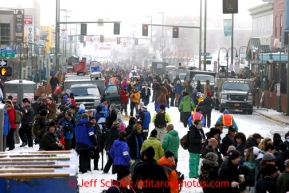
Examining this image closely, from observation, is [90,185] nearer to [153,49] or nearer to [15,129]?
[15,129]

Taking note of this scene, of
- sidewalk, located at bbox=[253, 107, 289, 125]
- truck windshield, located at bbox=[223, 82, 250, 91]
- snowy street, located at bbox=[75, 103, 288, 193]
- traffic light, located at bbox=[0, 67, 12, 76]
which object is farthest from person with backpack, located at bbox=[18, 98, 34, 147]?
truck windshield, located at bbox=[223, 82, 250, 91]

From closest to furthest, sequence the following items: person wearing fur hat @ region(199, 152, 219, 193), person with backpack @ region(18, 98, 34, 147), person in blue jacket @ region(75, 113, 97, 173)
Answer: person wearing fur hat @ region(199, 152, 219, 193)
person in blue jacket @ region(75, 113, 97, 173)
person with backpack @ region(18, 98, 34, 147)

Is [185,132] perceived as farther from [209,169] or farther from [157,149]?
[209,169]

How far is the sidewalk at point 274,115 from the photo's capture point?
3647 cm

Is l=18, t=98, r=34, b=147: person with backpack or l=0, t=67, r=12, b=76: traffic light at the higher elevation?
l=0, t=67, r=12, b=76: traffic light

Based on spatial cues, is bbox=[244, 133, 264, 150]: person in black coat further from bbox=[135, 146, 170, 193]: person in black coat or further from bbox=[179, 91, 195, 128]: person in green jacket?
bbox=[179, 91, 195, 128]: person in green jacket

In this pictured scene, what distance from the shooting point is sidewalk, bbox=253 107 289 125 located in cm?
3647

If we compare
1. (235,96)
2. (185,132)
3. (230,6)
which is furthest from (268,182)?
(235,96)

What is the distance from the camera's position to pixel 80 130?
18.5 metres

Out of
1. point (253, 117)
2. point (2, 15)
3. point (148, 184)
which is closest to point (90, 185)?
point (148, 184)

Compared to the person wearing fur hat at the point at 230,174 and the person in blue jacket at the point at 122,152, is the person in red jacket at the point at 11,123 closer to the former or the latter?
the person in blue jacket at the point at 122,152

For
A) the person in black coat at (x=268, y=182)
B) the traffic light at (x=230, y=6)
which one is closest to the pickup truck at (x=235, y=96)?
the traffic light at (x=230, y=6)

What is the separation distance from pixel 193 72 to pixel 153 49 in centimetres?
12911

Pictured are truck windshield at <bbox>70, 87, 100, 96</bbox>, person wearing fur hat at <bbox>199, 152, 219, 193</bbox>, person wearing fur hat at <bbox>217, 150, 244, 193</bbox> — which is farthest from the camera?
truck windshield at <bbox>70, 87, 100, 96</bbox>
